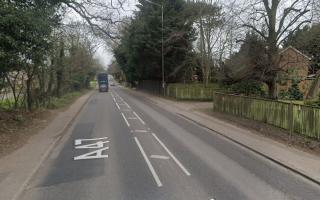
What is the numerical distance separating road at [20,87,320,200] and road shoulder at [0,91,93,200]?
0.22 metres

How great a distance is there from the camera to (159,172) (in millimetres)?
10023

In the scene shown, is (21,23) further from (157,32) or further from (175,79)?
(175,79)

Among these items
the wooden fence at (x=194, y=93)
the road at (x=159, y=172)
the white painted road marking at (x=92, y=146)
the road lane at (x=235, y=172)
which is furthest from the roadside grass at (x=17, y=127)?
the wooden fence at (x=194, y=93)

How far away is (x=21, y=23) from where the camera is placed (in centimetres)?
1461

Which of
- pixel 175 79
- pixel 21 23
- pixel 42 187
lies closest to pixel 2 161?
pixel 42 187

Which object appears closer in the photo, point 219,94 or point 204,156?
point 204,156

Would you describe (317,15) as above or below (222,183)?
above

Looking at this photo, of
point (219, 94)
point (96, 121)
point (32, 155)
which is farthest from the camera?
point (219, 94)

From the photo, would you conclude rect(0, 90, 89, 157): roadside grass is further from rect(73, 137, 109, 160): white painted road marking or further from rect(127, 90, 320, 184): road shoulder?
rect(127, 90, 320, 184): road shoulder

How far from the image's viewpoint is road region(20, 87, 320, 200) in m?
8.17

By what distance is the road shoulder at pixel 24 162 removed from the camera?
28.1 ft

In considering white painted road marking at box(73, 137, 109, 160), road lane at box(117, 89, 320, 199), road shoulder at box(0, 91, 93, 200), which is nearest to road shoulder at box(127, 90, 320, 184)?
road lane at box(117, 89, 320, 199)

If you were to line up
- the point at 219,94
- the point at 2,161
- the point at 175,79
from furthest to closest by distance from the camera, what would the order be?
the point at 175,79
the point at 219,94
the point at 2,161

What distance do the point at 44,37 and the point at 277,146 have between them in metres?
10.3
